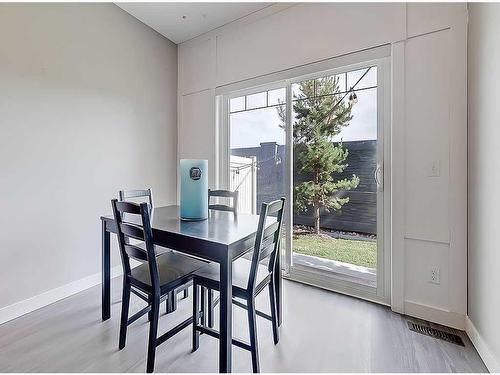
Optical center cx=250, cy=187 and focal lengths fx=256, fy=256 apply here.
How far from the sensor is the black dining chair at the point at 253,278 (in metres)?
1.40

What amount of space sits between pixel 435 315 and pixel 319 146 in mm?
1639

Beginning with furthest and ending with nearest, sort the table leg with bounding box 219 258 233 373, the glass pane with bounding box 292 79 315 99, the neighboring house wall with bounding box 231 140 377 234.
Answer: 1. the glass pane with bounding box 292 79 315 99
2. the neighboring house wall with bounding box 231 140 377 234
3. the table leg with bounding box 219 258 233 373

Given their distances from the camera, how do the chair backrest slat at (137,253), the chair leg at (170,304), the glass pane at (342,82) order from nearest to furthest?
the chair backrest slat at (137,253) < the chair leg at (170,304) < the glass pane at (342,82)

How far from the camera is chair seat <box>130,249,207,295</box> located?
4.96 ft

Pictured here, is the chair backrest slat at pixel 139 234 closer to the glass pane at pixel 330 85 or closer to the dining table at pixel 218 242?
the dining table at pixel 218 242

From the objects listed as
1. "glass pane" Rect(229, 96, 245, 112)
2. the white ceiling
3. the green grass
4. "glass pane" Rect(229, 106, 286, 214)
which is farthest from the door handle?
the white ceiling

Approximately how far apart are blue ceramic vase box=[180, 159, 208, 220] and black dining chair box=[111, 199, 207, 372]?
32 centimetres

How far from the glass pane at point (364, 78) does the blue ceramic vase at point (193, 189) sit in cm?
155

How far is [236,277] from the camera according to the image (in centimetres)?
160

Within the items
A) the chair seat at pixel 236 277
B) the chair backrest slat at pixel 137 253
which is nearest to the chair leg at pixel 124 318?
the chair backrest slat at pixel 137 253

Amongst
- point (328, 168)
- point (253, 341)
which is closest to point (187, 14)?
point (328, 168)

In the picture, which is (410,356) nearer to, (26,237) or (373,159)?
(373,159)

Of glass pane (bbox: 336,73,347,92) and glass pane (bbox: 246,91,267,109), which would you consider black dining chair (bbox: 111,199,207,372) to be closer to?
glass pane (bbox: 246,91,267,109)

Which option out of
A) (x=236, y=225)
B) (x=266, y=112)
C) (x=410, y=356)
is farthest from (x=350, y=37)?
(x=410, y=356)
